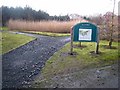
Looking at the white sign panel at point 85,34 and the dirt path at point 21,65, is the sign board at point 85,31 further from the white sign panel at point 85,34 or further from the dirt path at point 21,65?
the dirt path at point 21,65

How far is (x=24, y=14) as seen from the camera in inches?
975

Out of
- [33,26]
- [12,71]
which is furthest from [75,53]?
[33,26]

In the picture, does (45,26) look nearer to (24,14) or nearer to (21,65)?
(24,14)

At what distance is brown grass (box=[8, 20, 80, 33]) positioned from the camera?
60.1ft

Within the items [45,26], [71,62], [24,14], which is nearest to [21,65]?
[71,62]

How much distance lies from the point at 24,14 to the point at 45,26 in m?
6.81

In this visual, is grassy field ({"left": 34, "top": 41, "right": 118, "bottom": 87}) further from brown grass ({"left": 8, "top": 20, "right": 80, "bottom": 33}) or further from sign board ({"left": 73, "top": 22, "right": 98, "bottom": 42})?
brown grass ({"left": 8, "top": 20, "right": 80, "bottom": 33})

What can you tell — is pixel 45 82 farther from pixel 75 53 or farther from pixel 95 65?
pixel 75 53

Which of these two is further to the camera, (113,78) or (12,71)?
(12,71)

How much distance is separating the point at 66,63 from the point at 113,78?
200cm

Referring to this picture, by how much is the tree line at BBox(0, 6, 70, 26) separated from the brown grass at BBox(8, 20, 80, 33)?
393cm

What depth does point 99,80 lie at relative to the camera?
223 inches

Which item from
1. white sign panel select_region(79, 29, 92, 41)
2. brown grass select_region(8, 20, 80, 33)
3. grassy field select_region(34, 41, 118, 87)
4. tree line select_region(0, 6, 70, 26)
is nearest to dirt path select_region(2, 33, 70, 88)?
grassy field select_region(34, 41, 118, 87)

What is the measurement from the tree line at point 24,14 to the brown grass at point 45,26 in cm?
393
